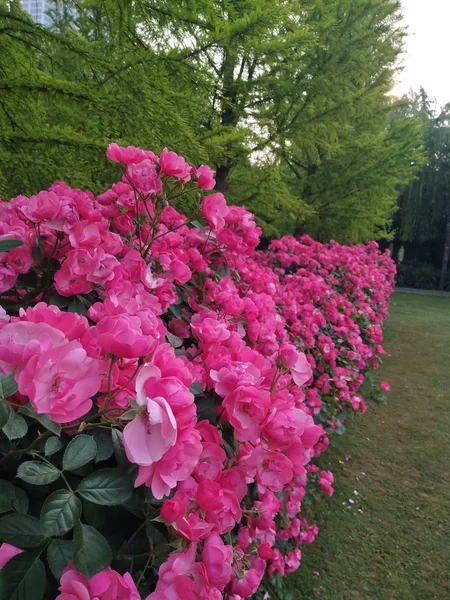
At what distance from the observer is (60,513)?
0.59 meters

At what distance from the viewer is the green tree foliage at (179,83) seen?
7.68 ft

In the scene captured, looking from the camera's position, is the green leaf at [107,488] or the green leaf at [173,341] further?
the green leaf at [173,341]

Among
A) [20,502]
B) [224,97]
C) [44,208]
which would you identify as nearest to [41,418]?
[20,502]

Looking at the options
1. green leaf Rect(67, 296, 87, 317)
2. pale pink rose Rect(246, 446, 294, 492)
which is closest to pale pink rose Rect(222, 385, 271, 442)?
pale pink rose Rect(246, 446, 294, 492)

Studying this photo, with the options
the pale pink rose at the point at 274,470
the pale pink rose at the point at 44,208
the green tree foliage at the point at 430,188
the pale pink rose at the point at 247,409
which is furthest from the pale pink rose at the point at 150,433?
the green tree foliage at the point at 430,188

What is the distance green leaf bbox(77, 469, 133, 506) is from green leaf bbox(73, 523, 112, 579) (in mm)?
47

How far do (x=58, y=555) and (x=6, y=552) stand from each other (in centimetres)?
7

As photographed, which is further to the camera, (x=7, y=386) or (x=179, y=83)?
(x=179, y=83)

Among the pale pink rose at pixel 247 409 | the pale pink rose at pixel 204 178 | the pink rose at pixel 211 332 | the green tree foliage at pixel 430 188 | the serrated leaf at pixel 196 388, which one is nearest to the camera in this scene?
the pale pink rose at pixel 247 409

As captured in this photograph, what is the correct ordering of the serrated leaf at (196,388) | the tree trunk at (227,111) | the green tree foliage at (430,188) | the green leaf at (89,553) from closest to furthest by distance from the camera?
the green leaf at (89,553), the serrated leaf at (196,388), the tree trunk at (227,111), the green tree foliage at (430,188)

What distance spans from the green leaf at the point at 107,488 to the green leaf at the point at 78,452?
0.11 feet

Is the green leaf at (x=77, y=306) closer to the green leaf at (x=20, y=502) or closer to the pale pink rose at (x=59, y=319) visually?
the pale pink rose at (x=59, y=319)

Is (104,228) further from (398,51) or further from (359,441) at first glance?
(398,51)

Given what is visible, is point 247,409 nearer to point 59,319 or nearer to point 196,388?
point 196,388
